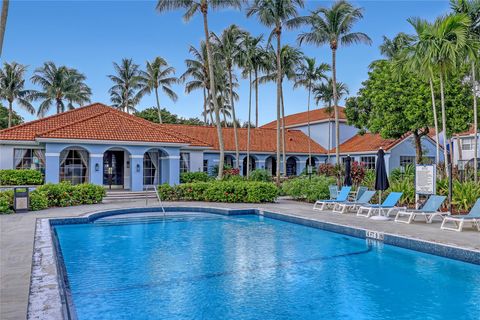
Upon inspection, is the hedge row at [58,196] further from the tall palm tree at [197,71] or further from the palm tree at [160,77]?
the palm tree at [160,77]

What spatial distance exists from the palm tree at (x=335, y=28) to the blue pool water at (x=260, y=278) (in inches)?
717

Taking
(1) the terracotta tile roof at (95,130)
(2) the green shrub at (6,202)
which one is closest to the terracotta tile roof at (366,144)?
(1) the terracotta tile roof at (95,130)

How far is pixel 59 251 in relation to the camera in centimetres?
963

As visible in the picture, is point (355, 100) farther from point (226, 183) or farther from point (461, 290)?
point (461, 290)

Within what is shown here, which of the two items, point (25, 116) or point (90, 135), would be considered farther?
point (25, 116)

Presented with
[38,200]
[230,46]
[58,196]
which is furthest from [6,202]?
[230,46]

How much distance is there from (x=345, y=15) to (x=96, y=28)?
1663cm

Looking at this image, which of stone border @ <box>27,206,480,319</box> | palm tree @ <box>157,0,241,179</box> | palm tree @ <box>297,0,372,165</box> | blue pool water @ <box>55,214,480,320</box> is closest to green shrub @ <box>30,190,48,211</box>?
stone border @ <box>27,206,480,319</box>

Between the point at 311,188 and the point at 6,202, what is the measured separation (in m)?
13.4

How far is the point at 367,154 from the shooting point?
112 ft

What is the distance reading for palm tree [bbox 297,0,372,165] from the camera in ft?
91.4

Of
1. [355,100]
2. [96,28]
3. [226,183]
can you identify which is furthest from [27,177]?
[355,100]

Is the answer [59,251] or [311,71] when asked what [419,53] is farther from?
[311,71]

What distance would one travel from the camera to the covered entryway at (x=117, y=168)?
2673 centimetres
